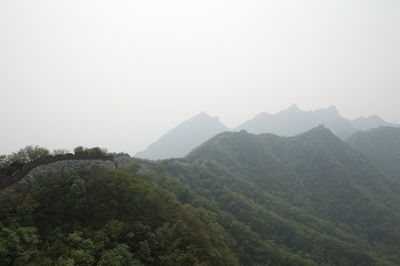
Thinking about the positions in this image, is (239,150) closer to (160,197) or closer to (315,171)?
(315,171)

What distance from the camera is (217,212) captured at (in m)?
53.7

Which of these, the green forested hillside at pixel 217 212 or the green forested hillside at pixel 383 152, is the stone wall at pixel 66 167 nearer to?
the green forested hillside at pixel 217 212

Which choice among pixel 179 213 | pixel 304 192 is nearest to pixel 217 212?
pixel 179 213

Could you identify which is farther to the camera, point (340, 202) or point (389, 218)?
point (340, 202)

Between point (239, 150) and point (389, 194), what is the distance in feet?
195

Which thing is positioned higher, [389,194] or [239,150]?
[239,150]

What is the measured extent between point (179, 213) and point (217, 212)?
26.1 metres

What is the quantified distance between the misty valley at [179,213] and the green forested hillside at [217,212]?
0.11 metres

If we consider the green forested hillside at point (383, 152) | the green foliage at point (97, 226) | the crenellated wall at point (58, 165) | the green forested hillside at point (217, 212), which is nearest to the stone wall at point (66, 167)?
the crenellated wall at point (58, 165)

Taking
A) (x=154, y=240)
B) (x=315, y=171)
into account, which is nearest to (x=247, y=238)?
(x=154, y=240)

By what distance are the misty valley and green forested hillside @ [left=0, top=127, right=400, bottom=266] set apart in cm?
11

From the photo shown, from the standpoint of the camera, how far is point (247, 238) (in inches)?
1924

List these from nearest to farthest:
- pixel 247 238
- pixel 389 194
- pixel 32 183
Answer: pixel 32 183 < pixel 247 238 < pixel 389 194

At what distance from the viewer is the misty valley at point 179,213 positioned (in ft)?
72.3
